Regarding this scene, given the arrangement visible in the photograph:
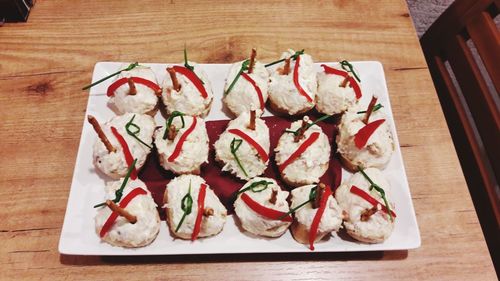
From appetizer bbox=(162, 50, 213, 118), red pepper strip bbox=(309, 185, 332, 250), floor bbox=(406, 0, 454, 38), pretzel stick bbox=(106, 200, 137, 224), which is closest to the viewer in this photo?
pretzel stick bbox=(106, 200, 137, 224)

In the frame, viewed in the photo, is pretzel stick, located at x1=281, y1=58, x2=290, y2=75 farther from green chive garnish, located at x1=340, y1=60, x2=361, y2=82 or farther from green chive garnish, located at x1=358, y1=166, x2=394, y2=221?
green chive garnish, located at x1=358, y1=166, x2=394, y2=221

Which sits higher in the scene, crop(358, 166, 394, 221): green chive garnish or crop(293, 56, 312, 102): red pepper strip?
crop(293, 56, 312, 102): red pepper strip

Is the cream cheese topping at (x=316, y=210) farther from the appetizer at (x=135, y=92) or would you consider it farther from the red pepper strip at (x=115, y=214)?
the appetizer at (x=135, y=92)

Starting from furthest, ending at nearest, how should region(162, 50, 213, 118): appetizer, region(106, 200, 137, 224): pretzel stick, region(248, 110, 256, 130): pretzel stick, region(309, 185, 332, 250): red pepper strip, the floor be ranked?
the floor, region(162, 50, 213, 118): appetizer, region(248, 110, 256, 130): pretzel stick, region(309, 185, 332, 250): red pepper strip, region(106, 200, 137, 224): pretzel stick

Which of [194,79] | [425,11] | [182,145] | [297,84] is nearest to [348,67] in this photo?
[297,84]

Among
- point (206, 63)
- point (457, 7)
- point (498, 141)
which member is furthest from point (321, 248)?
point (457, 7)

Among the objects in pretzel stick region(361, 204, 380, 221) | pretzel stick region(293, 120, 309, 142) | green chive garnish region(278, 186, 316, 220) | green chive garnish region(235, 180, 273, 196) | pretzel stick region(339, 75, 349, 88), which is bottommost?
pretzel stick region(361, 204, 380, 221)

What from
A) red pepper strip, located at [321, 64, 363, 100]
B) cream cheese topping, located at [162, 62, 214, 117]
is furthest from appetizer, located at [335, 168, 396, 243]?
cream cheese topping, located at [162, 62, 214, 117]

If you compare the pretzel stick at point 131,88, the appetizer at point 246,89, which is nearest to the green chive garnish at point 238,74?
the appetizer at point 246,89
